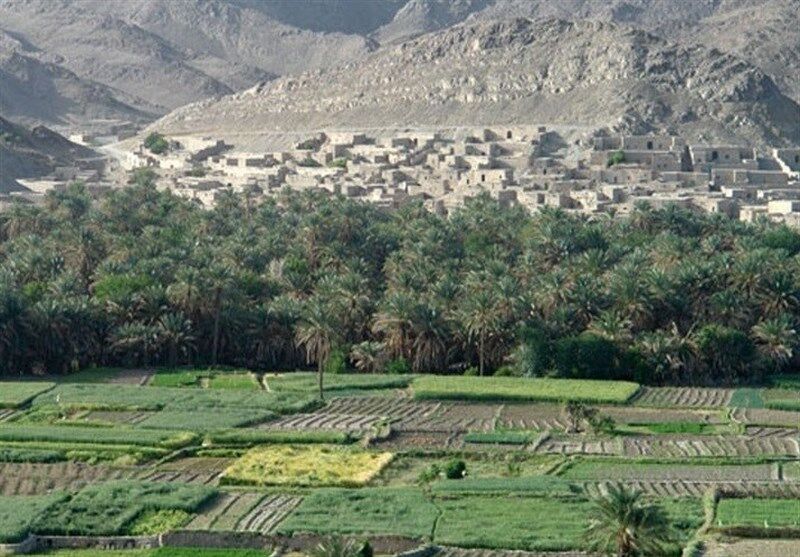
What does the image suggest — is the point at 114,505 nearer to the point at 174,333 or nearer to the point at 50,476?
the point at 50,476

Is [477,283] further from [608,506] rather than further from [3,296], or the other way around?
[608,506]

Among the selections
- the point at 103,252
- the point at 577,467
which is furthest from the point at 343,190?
the point at 577,467

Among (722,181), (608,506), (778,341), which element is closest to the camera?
(608,506)

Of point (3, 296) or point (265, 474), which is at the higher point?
point (3, 296)

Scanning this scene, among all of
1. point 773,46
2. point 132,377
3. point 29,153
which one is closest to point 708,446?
point 132,377

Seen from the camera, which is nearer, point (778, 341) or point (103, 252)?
point (778, 341)
